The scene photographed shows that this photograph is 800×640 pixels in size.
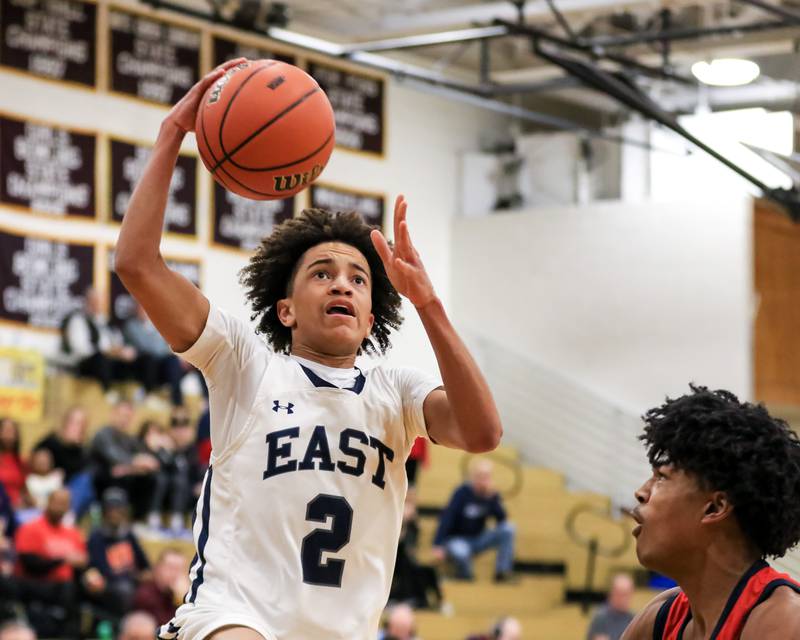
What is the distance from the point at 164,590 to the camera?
31.9 ft

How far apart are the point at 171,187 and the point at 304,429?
33.3 feet

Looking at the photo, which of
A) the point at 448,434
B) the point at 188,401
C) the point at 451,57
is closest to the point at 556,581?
the point at 188,401

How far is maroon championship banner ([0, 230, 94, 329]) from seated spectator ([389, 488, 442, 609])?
362 centimetres

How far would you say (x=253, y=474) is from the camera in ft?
12.2

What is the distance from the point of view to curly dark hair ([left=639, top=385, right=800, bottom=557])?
3279 millimetres

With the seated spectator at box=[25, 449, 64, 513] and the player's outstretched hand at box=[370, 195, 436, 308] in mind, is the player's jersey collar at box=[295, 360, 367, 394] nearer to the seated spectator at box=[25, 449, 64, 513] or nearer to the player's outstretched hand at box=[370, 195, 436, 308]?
the player's outstretched hand at box=[370, 195, 436, 308]

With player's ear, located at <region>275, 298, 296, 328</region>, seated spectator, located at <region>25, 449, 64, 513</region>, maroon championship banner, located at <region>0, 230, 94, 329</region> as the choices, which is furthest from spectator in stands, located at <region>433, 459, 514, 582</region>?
player's ear, located at <region>275, 298, 296, 328</region>

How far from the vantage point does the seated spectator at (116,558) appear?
32.1ft

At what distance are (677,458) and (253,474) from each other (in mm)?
1106

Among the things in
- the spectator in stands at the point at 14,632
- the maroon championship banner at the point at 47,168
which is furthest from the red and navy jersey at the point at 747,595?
the maroon championship banner at the point at 47,168

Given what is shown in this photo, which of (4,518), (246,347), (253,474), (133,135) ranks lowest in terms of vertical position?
(4,518)

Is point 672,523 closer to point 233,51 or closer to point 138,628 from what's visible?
point 138,628

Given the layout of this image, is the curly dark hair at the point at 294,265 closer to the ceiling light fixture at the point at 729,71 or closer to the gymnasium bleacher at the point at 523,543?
the ceiling light fixture at the point at 729,71

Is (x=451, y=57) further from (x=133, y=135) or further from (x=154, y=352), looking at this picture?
(x=154, y=352)
